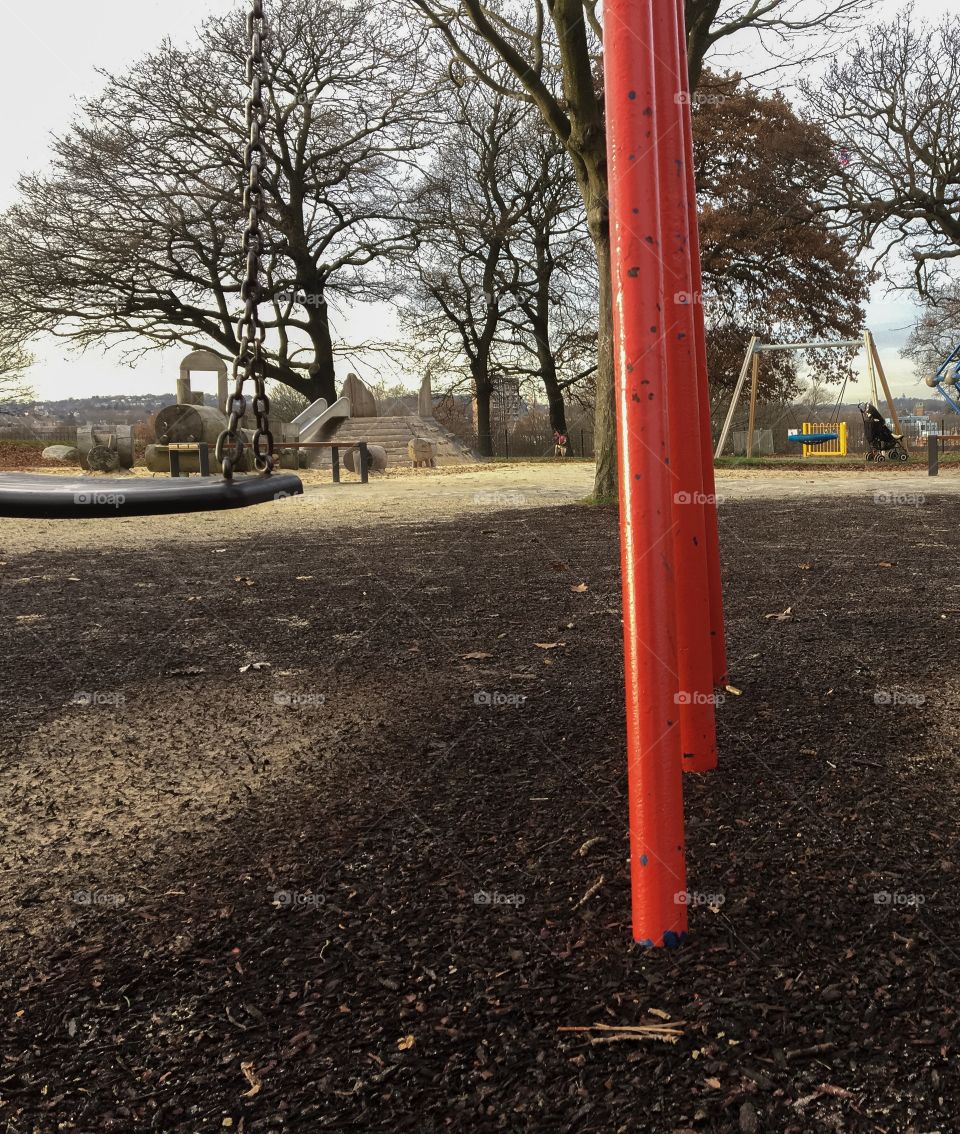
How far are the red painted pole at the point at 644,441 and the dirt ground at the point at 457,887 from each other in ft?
1.11

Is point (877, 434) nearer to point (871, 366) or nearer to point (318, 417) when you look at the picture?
point (871, 366)

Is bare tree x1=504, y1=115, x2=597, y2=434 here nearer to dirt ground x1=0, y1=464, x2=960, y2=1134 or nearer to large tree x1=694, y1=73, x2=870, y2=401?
large tree x1=694, y1=73, x2=870, y2=401

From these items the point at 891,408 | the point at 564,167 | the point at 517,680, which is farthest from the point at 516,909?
the point at 564,167

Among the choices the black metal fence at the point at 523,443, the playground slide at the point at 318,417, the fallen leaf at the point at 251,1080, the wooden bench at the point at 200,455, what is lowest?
the fallen leaf at the point at 251,1080

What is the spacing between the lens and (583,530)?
354 inches

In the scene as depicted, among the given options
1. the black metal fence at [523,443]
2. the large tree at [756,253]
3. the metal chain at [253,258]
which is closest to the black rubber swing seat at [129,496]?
the metal chain at [253,258]

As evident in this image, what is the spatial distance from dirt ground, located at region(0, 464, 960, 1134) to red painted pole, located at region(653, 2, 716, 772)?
0.18 meters

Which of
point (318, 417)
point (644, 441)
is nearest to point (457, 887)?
point (644, 441)

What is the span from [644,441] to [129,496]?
1.41 metres

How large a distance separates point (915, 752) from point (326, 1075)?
203 centimetres

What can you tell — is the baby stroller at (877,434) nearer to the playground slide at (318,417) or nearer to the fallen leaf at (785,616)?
the playground slide at (318,417)

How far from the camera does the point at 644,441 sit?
1788 millimetres

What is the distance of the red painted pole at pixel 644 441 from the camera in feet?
5.87

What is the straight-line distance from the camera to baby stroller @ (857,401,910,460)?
19.4 m
